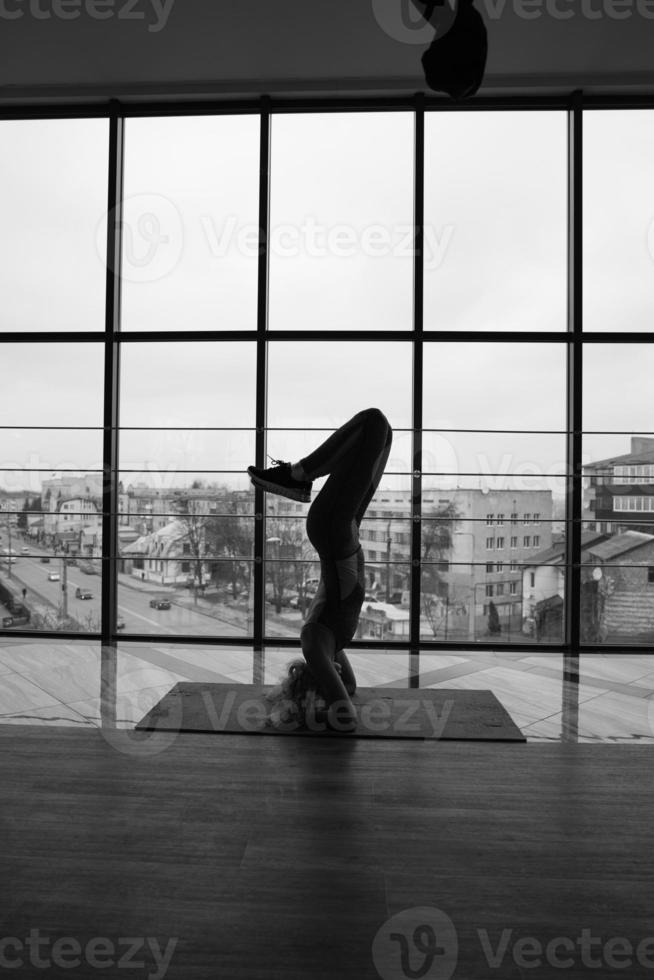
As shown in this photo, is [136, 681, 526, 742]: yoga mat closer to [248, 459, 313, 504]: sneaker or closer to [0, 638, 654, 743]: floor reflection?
[0, 638, 654, 743]: floor reflection

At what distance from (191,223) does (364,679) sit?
3.54m

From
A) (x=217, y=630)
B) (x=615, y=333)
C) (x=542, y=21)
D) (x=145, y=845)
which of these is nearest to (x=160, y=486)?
(x=217, y=630)

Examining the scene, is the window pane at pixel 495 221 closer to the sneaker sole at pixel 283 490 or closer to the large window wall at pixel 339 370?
the large window wall at pixel 339 370

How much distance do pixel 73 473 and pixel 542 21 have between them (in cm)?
438

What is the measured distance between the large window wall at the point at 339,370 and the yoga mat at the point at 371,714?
1.33 metres

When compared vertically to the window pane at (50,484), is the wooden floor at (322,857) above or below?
below

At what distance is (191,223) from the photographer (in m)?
4.76

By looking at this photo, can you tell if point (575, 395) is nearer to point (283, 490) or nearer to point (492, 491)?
point (492, 491)

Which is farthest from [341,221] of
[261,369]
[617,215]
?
[617,215]

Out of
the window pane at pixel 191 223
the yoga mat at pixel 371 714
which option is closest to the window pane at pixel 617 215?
the window pane at pixel 191 223

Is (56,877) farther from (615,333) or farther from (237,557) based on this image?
(615,333)

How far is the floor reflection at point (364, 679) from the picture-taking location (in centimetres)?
290

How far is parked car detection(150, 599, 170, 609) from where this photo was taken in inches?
187

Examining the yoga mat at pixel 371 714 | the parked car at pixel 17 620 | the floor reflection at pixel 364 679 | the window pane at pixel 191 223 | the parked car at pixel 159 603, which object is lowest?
the floor reflection at pixel 364 679
